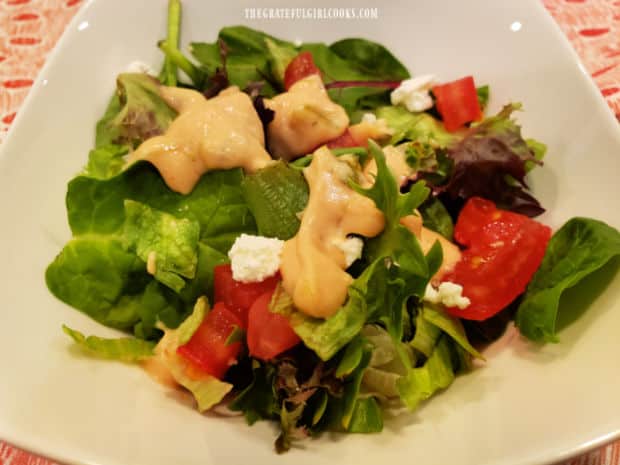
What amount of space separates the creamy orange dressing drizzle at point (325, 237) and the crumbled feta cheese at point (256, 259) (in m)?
0.02

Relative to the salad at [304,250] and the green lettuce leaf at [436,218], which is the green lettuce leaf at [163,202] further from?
the green lettuce leaf at [436,218]

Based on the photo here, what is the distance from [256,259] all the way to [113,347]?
0.43m

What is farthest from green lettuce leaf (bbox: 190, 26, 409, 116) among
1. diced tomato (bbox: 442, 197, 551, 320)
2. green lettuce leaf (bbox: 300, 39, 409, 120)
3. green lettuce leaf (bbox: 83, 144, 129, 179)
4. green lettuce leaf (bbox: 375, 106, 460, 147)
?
diced tomato (bbox: 442, 197, 551, 320)

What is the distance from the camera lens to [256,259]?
1643 millimetres

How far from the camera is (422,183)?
150cm

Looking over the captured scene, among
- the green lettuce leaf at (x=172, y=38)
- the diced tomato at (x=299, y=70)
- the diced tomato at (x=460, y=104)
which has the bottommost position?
the diced tomato at (x=460, y=104)

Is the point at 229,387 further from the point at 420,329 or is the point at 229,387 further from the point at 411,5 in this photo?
the point at 411,5

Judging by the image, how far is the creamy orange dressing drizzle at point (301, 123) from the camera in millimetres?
2117

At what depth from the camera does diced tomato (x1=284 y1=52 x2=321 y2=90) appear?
235 cm

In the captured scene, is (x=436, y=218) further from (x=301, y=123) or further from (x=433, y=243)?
(x=301, y=123)

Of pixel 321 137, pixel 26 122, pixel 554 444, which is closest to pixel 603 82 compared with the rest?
pixel 321 137

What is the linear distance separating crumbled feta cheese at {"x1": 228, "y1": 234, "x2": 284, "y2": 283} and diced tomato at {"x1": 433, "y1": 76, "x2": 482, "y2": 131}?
0.95 meters

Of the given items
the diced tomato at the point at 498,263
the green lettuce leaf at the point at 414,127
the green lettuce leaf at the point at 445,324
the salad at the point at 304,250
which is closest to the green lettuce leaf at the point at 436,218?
the salad at the point at 304,250

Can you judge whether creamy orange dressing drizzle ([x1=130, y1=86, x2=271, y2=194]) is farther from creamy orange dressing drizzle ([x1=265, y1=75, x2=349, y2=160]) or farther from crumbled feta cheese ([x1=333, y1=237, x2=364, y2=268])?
crumbled feta cheese ([x1=333, y1=237, x2=364, y2=268])
